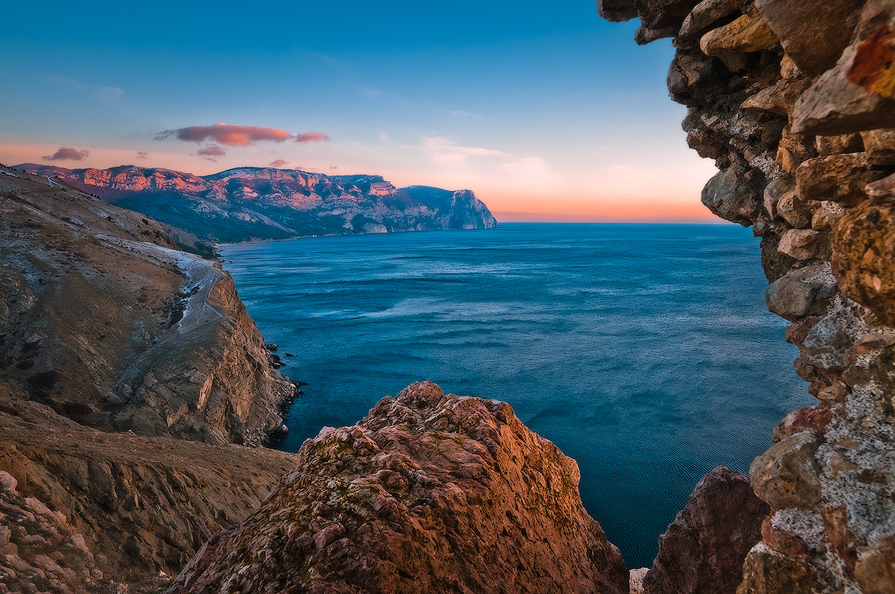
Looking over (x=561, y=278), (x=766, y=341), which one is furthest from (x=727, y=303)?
(x=561, y=278)

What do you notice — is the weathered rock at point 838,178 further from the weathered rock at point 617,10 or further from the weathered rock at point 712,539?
the weathered rock at point 712,539

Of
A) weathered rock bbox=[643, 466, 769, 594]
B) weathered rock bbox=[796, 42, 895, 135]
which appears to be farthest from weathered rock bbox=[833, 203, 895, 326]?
weathered rock bbox=[643, 466, 769, 594]

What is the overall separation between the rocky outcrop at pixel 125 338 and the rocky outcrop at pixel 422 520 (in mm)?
29375

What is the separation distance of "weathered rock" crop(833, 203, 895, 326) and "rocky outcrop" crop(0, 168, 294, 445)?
38.8m

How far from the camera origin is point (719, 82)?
33.3 feet

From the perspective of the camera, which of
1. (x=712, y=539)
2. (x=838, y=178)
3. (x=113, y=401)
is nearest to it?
(x=838, y=178)

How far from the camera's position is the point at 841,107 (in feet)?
15.6

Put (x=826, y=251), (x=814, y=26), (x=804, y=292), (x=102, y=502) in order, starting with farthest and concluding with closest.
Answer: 1. (x=102, y=502)
2. (x=804, y=292)
3. (x=826, y=251)
4. (x=814, y=26)

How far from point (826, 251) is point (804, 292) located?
79 cm

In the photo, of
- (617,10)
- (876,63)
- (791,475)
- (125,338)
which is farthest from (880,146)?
(125,338)

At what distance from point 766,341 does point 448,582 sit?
6788 cm

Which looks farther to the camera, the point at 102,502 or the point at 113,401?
the point at 113,401

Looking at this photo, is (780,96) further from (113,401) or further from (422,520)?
(113,401)

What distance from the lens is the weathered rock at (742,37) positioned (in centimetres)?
768
